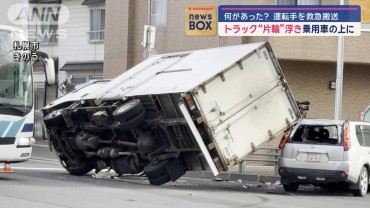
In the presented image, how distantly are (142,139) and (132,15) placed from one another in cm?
1380

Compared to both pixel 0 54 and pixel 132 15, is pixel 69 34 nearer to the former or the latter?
pixel 132 15

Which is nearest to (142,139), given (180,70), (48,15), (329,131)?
(180,70)

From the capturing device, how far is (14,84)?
15.1m

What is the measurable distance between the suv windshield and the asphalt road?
1115mm

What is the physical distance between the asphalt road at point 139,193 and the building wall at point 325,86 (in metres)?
6.45

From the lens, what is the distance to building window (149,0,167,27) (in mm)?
27172

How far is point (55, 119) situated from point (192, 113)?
175 inches

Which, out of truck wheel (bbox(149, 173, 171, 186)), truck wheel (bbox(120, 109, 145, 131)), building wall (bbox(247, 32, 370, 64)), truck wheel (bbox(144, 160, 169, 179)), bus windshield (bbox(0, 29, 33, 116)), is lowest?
truck wheel (bbox(149, 173, 171, 186))

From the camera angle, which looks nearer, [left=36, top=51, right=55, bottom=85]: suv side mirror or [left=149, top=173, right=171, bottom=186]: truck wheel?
[left=36, top=51, right=55, bottom=85]: suv side mirror

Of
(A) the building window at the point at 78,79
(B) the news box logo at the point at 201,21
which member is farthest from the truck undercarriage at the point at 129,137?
(A) the building window at the point at 78,79

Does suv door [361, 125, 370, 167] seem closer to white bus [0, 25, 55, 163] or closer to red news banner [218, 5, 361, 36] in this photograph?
red news banner [218, 5, 361, 36]

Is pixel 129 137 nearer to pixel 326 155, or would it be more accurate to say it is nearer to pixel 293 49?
pixel 326 155

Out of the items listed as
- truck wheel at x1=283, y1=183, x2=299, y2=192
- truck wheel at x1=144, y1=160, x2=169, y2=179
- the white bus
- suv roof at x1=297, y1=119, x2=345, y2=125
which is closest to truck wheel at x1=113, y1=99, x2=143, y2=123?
truck wheel at x1=144, y1=160, x2=169, y2=179

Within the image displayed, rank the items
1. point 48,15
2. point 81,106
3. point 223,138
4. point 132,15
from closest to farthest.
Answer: point 223,138
point 81,106
point 132,15
point 48,15
